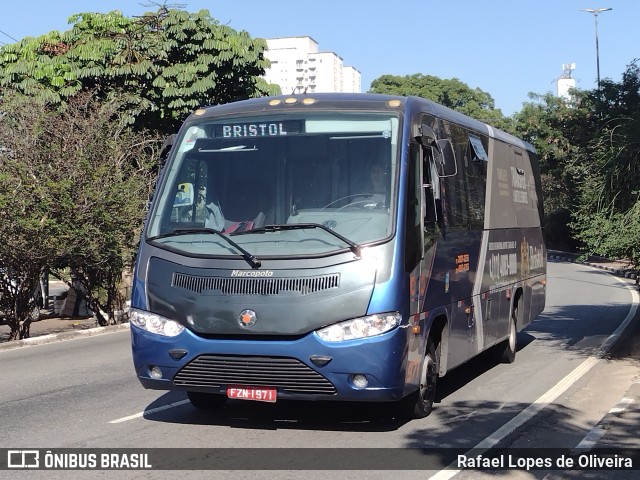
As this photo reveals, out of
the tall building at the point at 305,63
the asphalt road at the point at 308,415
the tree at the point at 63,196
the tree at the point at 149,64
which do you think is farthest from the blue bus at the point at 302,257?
the tall building at the point at 305,63

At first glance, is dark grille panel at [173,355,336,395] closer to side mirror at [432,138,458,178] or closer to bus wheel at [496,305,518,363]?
side mirror at [432,138,458,178]

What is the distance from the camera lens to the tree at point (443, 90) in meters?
81.1

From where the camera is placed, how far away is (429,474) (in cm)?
654

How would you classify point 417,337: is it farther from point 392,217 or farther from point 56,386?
point 56,386

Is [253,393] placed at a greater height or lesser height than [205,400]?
greater

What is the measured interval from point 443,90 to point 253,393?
7785 cm

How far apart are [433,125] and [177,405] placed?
392cm

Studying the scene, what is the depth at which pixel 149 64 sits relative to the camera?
24875mm

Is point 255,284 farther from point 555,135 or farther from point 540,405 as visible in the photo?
point 555,135

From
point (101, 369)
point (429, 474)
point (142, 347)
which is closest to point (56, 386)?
point (101, 369)

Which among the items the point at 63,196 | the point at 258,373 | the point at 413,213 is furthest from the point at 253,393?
the point at 63,196

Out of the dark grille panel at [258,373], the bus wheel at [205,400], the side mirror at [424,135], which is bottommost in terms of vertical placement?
the bus wheel at [205,400]

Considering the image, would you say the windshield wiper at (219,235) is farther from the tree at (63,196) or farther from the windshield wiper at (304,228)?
the tree at (63,196)

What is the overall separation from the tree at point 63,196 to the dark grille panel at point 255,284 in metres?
9.29
